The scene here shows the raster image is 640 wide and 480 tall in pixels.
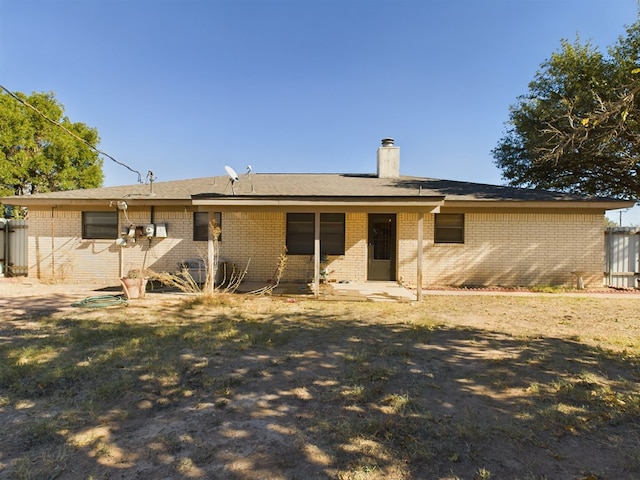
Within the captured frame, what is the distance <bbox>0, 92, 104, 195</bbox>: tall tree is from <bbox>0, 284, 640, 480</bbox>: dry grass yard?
69.0 feet

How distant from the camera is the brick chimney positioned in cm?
1307

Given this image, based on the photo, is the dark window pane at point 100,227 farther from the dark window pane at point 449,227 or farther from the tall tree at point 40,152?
the tall tree at point 40,152

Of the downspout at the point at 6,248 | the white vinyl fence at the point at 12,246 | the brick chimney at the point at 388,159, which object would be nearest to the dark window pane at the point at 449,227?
the brick chimney at the point at 388,159

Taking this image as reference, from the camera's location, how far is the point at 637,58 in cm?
1191

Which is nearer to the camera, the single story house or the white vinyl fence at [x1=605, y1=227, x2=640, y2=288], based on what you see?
the single story house

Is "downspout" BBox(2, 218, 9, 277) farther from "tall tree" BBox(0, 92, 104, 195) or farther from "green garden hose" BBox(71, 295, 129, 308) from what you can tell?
"tall tree" BBox(0, 92, 104, 195)

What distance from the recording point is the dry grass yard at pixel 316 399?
7.29 feet

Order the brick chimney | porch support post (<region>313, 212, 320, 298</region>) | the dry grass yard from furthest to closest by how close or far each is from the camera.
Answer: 1. the brick chimney
2. porch support post (<region>313, 212, 320, 298</region>)
3. the dry grass yard

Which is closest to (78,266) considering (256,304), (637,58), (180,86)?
(256,304)

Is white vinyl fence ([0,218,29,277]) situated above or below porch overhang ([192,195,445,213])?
below

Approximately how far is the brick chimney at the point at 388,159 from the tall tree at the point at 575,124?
465cm

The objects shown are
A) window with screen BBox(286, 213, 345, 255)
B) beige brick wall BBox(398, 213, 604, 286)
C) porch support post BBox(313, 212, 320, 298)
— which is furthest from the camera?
window with screen BBox(286, 213, 345, 255)

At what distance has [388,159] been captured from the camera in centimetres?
1309

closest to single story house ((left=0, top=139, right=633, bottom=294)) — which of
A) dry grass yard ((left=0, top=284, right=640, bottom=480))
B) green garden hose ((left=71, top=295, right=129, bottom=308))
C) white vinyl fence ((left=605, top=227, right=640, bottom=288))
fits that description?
white vinyl fence ((left=605, top=227, right=640, bottom=288))
